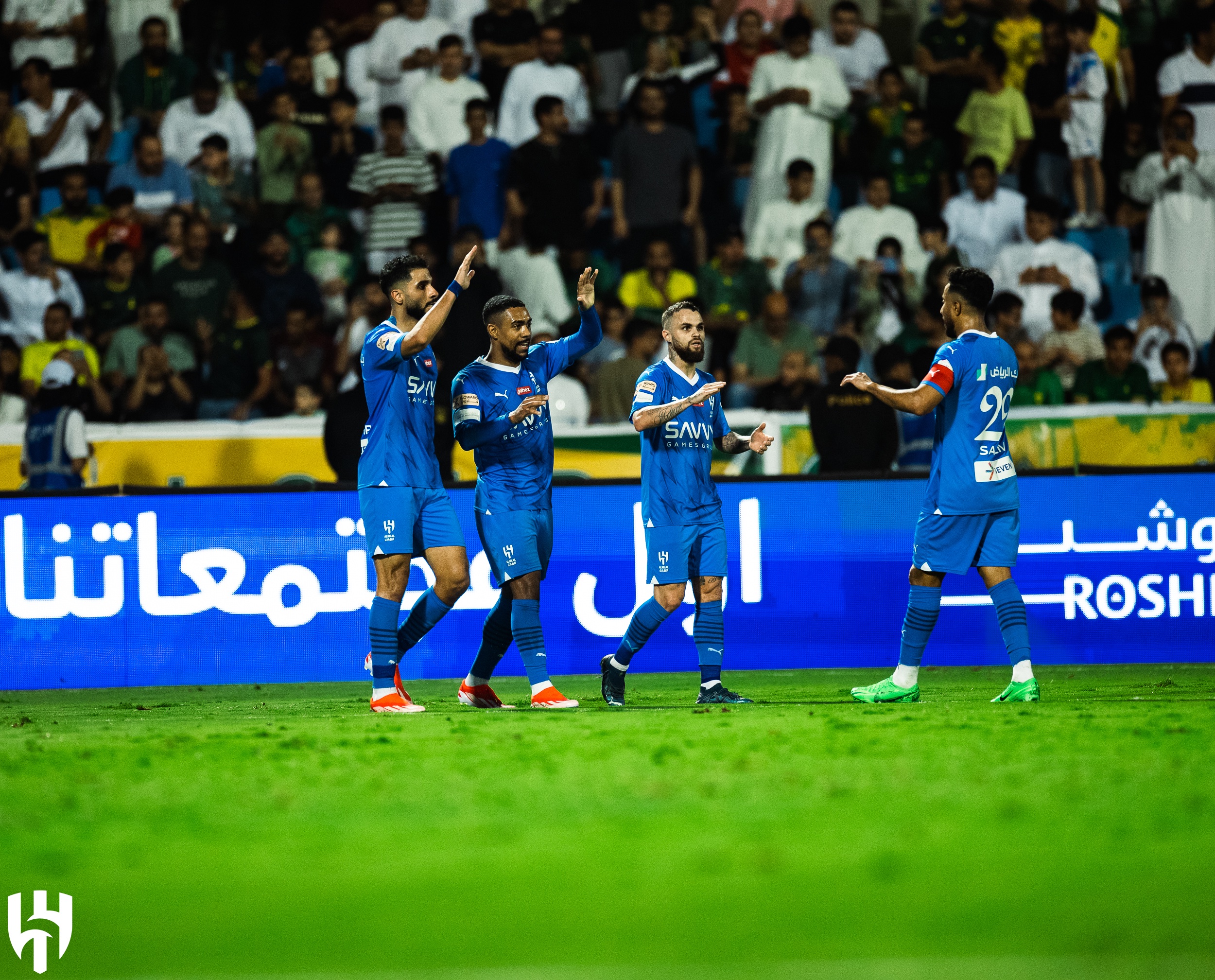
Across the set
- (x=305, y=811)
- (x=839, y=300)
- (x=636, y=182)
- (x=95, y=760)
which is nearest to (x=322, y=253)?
(x=636, y=182)

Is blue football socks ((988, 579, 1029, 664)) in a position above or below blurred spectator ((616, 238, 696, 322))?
below

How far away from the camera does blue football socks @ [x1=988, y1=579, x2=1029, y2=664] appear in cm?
880

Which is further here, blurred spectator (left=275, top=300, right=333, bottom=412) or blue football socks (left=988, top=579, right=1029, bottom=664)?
blurred spectator (left=275, top=300, right=333, bottom=412)

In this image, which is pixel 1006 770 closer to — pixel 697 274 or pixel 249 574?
pixel 249 574

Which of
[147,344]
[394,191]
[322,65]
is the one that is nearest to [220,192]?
[394,191]

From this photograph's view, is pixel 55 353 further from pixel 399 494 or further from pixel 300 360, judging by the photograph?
pixel 399 494

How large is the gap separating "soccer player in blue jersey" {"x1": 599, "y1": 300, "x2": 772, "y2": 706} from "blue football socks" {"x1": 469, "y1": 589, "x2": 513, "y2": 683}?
0.58m

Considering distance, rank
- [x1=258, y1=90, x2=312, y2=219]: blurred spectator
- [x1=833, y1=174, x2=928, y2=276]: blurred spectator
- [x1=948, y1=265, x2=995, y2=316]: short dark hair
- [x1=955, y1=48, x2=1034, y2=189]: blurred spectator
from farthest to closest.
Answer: [x1=955, y1=48, x2=1034, y2=189]: blurred spectator, [x1=258, y1=90, x2=312, y2=219]: blurred spectator, [x1=833, y1=174, x2=928, y2=276]: blurred spectator, [x1=948, y1=265, x2=995, y2=316]: short dark hair

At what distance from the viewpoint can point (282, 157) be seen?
53.7 ft

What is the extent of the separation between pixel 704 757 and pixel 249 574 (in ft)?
17.9

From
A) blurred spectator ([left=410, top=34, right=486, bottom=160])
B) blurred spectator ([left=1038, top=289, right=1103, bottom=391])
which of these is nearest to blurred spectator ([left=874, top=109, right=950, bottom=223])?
blurred spectator ([left=1038, top=289, right=1103, bottom=391])

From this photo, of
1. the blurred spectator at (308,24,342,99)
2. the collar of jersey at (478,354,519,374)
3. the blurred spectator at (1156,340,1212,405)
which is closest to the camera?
the collar of jersey at (478,354,519,374)

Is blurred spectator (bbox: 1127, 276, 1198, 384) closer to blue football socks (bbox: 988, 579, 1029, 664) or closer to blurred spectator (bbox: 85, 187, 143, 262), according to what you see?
blue football socks (bbox: 988, 579, 1029, 664)

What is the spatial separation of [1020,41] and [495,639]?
10.7m
